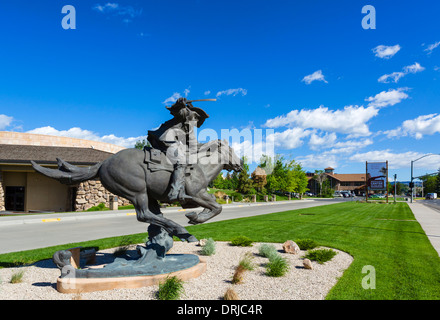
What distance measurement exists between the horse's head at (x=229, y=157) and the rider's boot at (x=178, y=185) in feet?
4.01

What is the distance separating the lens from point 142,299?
4.66 meters

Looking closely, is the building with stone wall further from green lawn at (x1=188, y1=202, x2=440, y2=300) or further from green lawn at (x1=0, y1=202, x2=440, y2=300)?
green lawn at (x1=188, y1=202, x2=440, y2=300)

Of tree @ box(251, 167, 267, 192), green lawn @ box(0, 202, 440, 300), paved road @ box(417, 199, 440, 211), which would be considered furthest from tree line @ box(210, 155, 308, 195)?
green lawn @ box(0, 202, 440, 300)

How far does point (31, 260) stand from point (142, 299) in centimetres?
469

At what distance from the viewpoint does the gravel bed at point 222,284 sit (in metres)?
4.79

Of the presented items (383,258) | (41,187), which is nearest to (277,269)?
(383,258)

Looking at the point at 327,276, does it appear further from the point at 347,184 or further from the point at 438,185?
the point at 347,184

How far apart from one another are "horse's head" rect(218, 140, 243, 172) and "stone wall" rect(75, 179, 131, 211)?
2000 cm

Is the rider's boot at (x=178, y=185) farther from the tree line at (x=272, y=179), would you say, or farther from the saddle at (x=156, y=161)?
the tree line at (x=272, y=179)

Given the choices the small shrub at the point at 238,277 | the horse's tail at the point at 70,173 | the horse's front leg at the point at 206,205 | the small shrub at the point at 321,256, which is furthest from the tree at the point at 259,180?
the horse's tail at the point at 70,173

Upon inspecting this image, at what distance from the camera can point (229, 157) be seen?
654cm

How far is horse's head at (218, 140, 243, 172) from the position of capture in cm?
645

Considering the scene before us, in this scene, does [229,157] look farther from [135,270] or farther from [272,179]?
[272,179]
